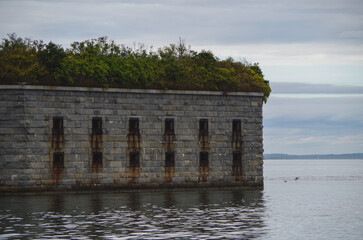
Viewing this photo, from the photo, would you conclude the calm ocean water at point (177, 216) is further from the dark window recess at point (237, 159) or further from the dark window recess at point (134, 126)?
the dark window recess at point (134, 126)

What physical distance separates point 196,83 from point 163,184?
8257 mm

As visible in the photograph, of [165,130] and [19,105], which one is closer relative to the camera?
[19,105]

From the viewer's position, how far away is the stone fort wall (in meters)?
45.1

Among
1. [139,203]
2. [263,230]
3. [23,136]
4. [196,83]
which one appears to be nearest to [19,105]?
[23,136]

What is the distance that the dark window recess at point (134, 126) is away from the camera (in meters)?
48.9

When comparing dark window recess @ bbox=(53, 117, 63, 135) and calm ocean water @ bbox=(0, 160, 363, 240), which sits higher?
dark window recess @ bbox=(53, 117, 63, 135)

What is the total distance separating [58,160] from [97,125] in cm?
375

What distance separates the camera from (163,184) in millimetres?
49719

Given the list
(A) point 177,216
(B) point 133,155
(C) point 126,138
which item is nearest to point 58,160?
(C) point 126,138

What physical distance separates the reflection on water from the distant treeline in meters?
8.09

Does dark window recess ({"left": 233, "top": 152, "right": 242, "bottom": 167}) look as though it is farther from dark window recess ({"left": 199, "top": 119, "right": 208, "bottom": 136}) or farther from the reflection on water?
the reflection on water

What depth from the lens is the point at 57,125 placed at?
1832 inches

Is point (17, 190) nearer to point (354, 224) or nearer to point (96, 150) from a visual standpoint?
point (96, 150)

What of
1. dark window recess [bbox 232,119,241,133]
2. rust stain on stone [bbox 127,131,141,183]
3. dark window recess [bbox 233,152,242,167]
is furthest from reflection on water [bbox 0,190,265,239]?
dark window recess [bbox 232,119,241,133]
